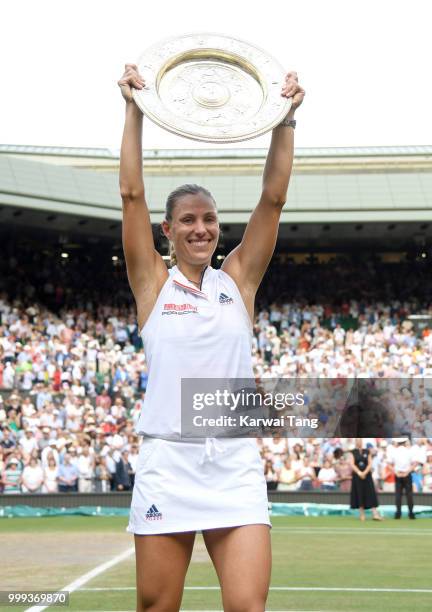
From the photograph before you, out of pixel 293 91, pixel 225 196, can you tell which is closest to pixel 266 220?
pixel 293 91

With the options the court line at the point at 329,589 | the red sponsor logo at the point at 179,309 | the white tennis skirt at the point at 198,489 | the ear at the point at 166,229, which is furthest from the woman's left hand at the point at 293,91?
the court line at the point at 329,589

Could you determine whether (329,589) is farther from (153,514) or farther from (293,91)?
(293,91)

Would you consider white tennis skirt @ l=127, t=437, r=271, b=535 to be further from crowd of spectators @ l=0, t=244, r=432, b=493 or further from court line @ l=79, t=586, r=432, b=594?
crowd of spectators @ l=0, t=244, r=432, b=493

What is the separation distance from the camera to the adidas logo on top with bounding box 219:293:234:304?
433cm

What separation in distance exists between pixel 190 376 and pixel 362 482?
1562cm

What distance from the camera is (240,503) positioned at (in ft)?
13.4

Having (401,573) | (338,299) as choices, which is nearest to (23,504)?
(401,573)

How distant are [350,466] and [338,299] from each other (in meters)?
14.7

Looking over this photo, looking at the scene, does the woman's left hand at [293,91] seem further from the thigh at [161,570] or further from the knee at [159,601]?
the knee at [159,601]

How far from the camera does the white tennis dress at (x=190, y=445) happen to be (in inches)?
161

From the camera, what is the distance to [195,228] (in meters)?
4.39

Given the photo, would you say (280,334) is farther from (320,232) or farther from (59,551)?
(59,551)

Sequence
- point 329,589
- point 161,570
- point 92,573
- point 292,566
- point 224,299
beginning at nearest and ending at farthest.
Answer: point 161,570 < point 224,299 < point 329,589 < point 92,573 < point 292,566

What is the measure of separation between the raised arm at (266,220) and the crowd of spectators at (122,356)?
1329 centimetres
